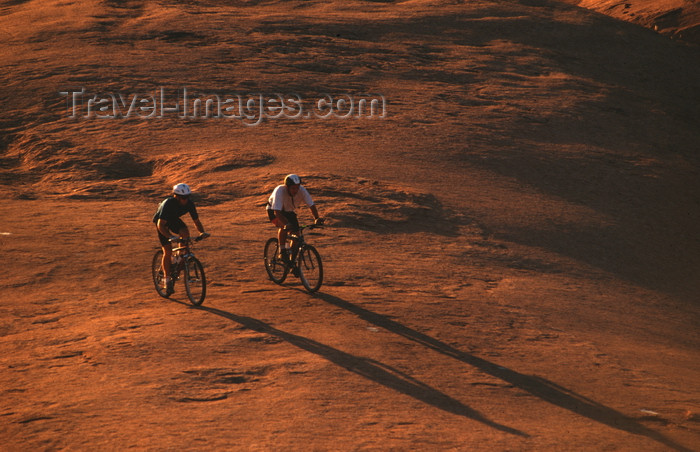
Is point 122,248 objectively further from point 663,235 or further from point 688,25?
point 688,25

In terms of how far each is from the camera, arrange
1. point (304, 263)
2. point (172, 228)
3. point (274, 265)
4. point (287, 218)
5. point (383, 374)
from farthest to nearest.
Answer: point (274, 265) → point (287, 218) → point (304, 263) → point (172, 228) → point (383, 374)

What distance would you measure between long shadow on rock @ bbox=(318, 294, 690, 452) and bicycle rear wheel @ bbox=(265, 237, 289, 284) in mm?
1801

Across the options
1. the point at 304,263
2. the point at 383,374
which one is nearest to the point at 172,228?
the point at 304,263

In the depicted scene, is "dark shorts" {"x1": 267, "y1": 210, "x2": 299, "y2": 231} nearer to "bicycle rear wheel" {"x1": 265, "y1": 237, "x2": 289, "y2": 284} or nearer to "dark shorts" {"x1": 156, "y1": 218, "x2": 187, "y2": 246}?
"bicycle rear wheel" {"x1": 265, "y1": 237, "x2": 289, "y2": 284}

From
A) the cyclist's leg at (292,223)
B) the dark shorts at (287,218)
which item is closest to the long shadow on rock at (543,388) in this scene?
the cyclist's leg at (292,223)

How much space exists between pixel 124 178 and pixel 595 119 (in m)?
14.7

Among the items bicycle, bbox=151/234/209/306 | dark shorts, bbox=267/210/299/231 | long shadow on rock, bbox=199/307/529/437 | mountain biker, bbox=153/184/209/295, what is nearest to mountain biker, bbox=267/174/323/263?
dark shorts, bbox=267/210/299/231

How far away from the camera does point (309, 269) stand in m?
11.5

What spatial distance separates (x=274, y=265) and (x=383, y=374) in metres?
3.85

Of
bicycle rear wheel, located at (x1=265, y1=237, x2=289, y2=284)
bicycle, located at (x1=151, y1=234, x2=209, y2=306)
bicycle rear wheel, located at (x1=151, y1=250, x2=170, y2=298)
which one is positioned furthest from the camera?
bicycle rear wheel, located at (x1=265, y1=237, x2=289, y2=284)

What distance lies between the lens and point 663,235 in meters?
17.4

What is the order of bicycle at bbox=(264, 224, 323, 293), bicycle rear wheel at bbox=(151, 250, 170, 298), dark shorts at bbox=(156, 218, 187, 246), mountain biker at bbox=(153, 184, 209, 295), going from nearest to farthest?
mountain biker at bbox=(153, 184, 209, 295) → dark shorts at bbox=(156, 218, 187, 246) → bicycle rear wheel at bbox=(151, 250, 170, 298) → bicycle at bbox=(264, 224, 323, 293)

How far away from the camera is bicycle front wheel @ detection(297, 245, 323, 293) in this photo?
1138cm

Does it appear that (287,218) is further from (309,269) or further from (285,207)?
(309,269)
